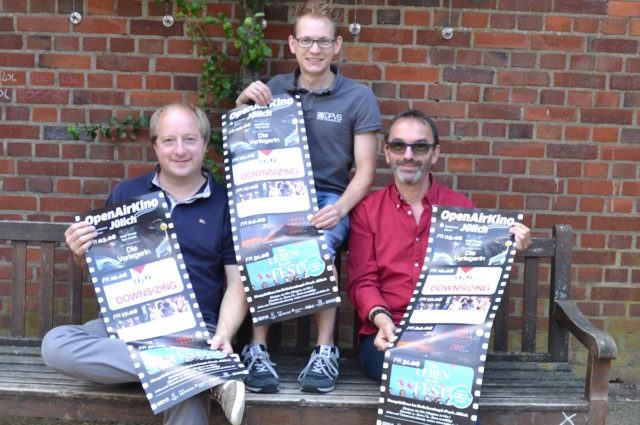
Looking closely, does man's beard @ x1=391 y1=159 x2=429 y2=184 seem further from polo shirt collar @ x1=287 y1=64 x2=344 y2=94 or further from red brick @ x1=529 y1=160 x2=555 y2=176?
red brick @ x1=529 y1=160 x2=555 y2=176

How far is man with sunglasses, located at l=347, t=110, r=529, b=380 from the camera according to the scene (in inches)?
137

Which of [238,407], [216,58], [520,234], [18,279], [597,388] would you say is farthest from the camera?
[216,58]

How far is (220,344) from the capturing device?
10.9ft

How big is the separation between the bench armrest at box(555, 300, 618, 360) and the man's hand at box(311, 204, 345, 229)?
46.3 inches

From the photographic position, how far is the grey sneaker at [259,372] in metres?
3.30

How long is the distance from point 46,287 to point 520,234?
226 cm

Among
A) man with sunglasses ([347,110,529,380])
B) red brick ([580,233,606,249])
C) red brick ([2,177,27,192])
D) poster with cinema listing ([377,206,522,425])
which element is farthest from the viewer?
red brick ([580,233,606,249])

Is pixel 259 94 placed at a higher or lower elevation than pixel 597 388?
higher

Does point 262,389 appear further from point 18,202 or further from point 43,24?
point 43,24

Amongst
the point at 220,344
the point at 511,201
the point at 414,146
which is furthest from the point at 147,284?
the point at 511,201

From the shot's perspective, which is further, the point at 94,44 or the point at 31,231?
the point at 94,44

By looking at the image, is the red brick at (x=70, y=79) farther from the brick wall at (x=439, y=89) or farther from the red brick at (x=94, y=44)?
the red brick at (x=94, y=44)

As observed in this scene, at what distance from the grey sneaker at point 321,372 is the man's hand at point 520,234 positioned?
959 millimetres

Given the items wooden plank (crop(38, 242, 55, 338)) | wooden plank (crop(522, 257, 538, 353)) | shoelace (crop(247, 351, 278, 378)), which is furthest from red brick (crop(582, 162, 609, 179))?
wooden plank (crop(38, 242, 55, 338))
